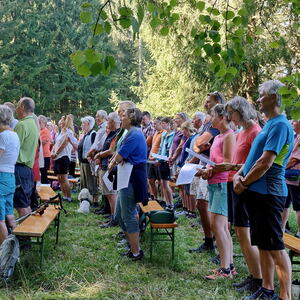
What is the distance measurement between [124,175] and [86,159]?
4036mm

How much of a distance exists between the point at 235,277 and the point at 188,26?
398 inches

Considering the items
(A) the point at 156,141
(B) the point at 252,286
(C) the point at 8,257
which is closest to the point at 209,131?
(B) the point at 252,286

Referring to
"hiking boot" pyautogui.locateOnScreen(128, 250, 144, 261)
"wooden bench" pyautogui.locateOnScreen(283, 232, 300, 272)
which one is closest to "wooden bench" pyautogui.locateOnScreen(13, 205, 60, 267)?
"hiking boot" pyautogui.locateOnScreen(128, 250, 144, 261)

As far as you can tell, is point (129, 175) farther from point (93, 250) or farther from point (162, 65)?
point (162, 65)

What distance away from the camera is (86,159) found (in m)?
9.07

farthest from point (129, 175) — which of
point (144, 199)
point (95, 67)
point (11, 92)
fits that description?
point (11, 92)

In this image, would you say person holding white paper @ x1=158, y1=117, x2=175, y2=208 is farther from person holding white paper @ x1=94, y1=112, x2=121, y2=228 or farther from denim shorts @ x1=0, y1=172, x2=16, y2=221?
denim shorts @ x1=0, y1=172, x2=16, y2=221

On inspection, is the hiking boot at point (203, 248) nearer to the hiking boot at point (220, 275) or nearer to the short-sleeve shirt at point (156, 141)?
the hiking boot at point (220, 275)

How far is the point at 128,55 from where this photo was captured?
35469 mm

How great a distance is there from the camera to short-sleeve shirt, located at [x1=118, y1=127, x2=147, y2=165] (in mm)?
5172

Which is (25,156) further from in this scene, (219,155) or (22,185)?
(219,155)

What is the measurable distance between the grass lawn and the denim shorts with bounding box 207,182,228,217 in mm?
728

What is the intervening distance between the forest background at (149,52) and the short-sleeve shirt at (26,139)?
1461 millimetres

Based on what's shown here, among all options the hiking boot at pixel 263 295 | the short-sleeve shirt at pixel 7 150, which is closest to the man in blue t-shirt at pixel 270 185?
the hiking boot at pixel 263 295
